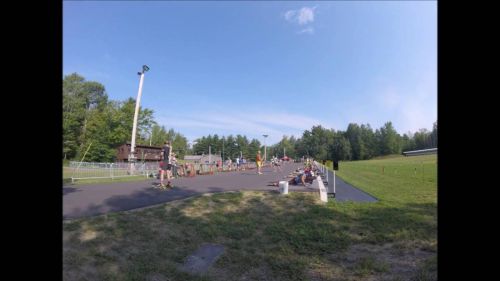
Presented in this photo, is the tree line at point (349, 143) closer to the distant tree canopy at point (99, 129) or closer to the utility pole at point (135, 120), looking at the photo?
the distant tree canopy at point (99, 129)

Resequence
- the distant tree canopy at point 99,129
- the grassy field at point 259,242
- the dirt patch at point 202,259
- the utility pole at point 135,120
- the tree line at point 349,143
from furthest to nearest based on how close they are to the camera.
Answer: the tree line at point 349,143
the distant tree canopy at point 99,129
the utility pole at point 135,120
the dirt patch at point 202,259
the grassy field at point 259,242

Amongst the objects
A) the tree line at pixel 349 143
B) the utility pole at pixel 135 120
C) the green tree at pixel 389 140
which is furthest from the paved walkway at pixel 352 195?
the green tree at pixel 389 140

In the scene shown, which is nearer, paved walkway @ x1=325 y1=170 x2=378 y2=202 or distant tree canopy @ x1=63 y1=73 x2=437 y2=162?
paved walkway @ x1=325 y1=170 x2=378 y2=202

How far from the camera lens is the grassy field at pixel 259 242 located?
462cm

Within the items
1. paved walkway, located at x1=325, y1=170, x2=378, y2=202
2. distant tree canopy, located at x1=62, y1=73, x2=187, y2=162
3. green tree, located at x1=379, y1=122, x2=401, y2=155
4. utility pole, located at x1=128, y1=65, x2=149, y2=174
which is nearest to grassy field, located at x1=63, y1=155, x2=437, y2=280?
paved walkway, located at x1=325, y1=170, x2=378, y2=202

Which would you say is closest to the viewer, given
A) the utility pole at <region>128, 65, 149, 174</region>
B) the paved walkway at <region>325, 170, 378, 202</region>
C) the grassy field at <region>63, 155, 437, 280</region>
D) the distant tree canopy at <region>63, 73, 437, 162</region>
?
the grassy field at <region>63, 155, 437, 280</region>

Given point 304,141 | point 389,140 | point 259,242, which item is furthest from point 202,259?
point 389,140

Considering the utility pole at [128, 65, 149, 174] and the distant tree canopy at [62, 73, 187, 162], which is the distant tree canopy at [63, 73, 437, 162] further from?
the utility pole at [128, 65, 149, 174]

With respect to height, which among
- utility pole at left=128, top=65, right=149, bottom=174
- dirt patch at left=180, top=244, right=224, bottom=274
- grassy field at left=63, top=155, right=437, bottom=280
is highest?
utility pole at left=128, top=65, right=149, bottom=174

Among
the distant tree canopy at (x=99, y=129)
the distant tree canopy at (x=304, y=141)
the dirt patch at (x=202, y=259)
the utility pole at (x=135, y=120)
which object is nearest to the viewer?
the dirt patch at (x=202, y=259)

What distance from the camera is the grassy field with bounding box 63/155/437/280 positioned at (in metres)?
4.62

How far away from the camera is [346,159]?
110 meters
